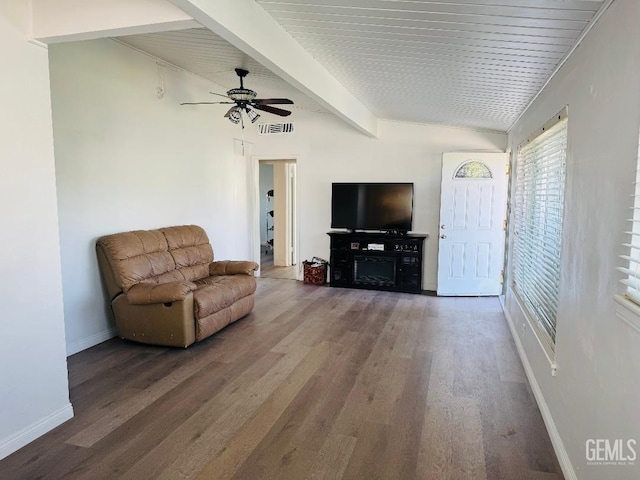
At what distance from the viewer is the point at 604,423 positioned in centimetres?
171

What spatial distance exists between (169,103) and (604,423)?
4938 mm

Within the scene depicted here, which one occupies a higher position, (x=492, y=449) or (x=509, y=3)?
(x=509, y=3)

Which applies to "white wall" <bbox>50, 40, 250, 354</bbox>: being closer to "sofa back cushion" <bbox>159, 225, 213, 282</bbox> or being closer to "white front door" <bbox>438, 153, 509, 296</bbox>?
"sofa back cushion" <bbox>159, 225, 213, 282</bbox>

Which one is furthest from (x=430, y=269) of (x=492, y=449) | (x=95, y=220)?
(x=95, y=220)

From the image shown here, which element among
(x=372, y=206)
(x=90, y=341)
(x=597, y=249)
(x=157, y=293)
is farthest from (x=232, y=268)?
(x=597, y=249)

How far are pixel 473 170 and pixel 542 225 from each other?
2.62 m

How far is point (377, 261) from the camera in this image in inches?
247

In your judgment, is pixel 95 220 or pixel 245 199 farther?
pixel 245 199

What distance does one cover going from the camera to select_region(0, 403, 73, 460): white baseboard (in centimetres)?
233

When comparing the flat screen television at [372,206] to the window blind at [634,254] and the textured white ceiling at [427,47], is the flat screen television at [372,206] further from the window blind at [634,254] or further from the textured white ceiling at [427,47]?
the window blind at [634,254]

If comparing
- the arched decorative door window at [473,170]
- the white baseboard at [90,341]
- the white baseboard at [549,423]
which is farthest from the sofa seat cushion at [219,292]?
the arched decorative door window at [473,170]

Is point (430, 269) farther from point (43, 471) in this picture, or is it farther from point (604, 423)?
point (43, 471)

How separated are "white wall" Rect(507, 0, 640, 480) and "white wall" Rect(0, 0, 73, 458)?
2.91 meters

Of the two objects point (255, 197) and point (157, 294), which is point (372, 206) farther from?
point (157, 294)
